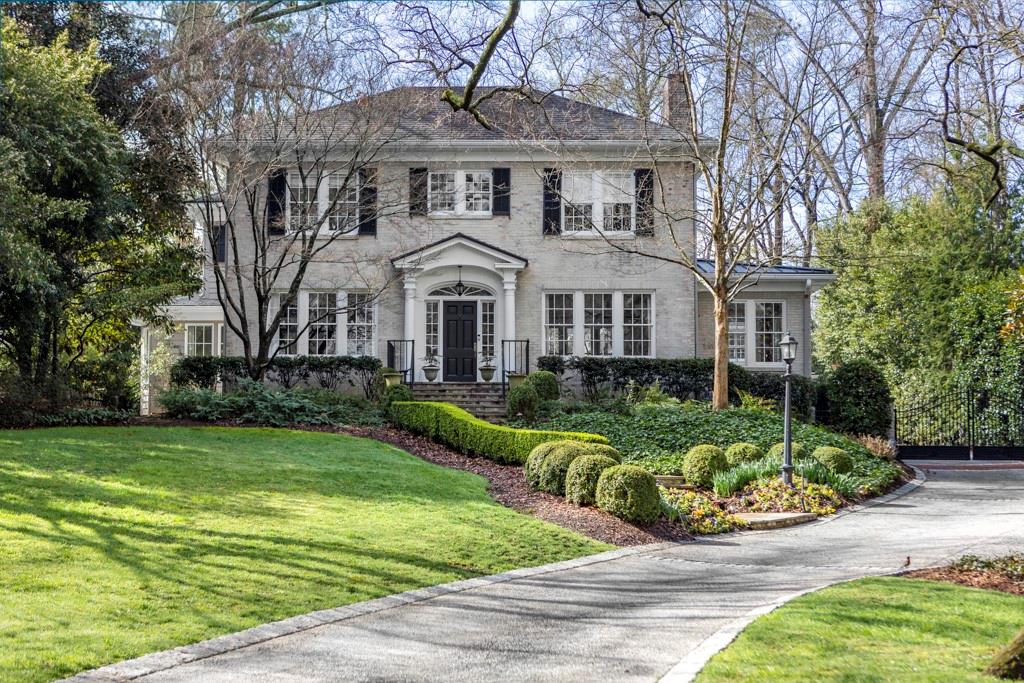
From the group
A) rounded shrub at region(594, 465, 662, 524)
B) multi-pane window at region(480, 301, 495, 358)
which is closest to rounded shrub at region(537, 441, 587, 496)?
rounded shrub at region(594, 465, 662, 524)

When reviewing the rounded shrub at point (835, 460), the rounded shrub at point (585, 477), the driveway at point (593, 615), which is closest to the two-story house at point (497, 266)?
the rounded shrub at point (835, 460)

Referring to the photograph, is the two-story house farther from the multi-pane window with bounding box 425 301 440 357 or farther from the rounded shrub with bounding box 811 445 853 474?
the rounded shrub with bounding box 811 445 853 474

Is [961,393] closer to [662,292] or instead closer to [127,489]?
[662,292]

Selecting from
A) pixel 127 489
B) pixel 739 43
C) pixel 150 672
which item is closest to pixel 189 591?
pixel 150 672

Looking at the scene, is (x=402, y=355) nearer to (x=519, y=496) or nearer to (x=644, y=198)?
(x=644, y=198)

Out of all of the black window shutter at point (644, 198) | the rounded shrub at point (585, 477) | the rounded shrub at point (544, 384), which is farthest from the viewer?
the black window shutter at point (644, 198)

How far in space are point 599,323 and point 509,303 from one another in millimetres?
2477

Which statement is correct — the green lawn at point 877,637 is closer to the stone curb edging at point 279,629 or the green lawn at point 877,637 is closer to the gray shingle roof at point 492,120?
the stone curb edging at point 279,629

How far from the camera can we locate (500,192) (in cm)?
2417

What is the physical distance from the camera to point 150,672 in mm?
5898

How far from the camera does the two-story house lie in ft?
77.1

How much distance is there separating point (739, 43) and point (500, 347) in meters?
9.32

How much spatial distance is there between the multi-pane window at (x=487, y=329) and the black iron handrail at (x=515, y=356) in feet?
1.57

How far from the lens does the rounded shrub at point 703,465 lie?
15359mm
